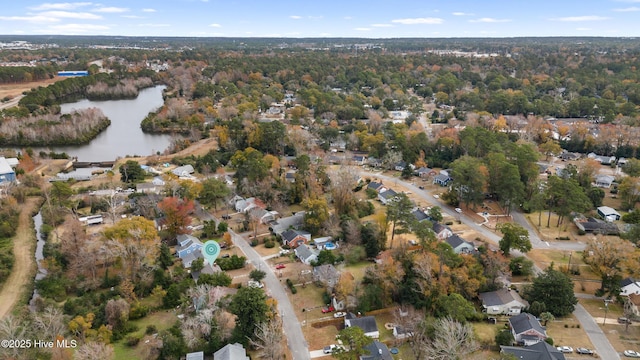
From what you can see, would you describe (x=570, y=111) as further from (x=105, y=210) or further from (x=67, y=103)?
(x=67, y=103)

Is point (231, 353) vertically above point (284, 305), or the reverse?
point (231, 353)

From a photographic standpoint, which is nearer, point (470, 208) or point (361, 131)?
point (470, 208)

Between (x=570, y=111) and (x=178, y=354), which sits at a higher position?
(x=570, y=111)

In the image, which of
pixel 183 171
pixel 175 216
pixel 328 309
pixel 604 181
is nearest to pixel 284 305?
pixel 328 309

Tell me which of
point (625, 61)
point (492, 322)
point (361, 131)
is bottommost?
point (492, 322)

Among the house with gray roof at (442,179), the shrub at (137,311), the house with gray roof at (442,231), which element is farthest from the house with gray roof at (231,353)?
the house with gray roof at (442,179)

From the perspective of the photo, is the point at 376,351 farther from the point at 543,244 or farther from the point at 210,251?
the point at 543,244

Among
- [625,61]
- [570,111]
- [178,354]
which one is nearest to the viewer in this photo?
[178,354]

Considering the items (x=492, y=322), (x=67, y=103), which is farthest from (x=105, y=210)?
(x=67, y=103)
